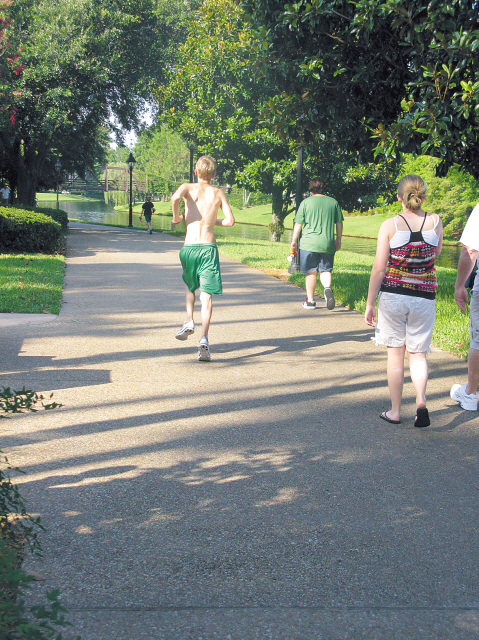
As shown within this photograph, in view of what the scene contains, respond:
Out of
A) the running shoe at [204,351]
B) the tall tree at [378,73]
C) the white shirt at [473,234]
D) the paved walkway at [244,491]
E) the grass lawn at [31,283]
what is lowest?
the paved walkway at [244,491]

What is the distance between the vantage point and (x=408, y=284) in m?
5.07

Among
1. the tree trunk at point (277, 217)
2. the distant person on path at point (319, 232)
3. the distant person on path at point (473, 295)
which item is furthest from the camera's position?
the tree trunk at point (277, 217)

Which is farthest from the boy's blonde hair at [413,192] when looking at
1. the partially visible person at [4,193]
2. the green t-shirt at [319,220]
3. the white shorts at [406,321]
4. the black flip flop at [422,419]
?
the partially visible person at [4,193]

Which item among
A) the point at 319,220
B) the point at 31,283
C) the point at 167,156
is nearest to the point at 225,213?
the point at 319,220

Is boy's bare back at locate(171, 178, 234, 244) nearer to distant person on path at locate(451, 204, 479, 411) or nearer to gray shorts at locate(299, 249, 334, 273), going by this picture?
distant person on path at locate(451, 204, 479, 411)

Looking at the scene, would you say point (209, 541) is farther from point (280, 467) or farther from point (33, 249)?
point (33, 249)

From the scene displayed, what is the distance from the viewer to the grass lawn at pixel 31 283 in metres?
9.45

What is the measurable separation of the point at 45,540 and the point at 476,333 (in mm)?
3683

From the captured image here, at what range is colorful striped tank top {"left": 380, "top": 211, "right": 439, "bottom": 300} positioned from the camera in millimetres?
5035

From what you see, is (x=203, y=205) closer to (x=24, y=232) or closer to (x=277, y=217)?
(x=24, y=232)

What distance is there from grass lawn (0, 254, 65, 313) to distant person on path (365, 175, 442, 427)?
5.45m

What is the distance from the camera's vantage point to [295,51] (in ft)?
33.9

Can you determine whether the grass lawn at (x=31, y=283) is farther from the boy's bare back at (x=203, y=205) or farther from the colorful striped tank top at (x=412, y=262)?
the colorful striped tank top at (x=412, y=262)

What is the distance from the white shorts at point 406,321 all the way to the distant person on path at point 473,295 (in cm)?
50
